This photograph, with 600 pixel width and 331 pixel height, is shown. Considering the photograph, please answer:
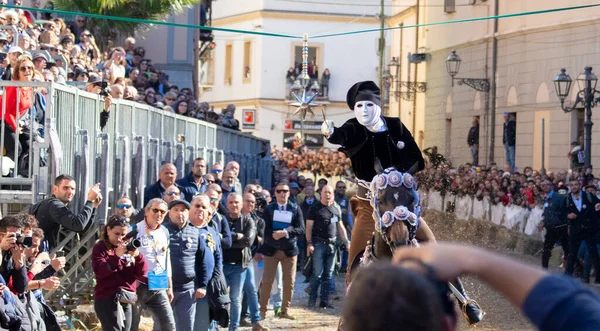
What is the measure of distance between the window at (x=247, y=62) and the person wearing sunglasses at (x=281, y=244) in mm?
47714

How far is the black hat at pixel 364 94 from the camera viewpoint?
10.1 meters

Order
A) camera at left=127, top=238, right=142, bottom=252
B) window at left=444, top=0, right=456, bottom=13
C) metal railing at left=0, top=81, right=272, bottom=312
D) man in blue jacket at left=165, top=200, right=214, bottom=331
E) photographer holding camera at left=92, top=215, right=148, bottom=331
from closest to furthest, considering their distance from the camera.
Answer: camera at left=127, top=238, right=142, bottom=252 < photographer holding camera at left=92, top=215, right=148, bottom=331 < man in blue jacket at left=165, top=200, right=214, bottom=331 < metal railing at left=0, top=81, right=272, bottom=312 < window at left=444, top=0, right=456, bottom=13

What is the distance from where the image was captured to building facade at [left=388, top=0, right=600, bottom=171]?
1205 inches

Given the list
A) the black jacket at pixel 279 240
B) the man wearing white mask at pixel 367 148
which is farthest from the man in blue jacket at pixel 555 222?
the man wearing white mask at pixel 367 148

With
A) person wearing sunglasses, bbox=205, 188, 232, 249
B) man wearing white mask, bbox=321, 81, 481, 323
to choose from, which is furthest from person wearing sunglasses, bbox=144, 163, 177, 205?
man wearing white mask, bbox=321, 81, 481, 323

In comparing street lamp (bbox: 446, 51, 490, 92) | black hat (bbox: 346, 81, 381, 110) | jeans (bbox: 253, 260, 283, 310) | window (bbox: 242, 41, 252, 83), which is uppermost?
window (bbox: 242, 41, 252, 83)

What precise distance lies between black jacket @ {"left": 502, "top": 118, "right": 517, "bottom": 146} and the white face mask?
24.6 metres

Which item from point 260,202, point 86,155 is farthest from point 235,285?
point 260,202

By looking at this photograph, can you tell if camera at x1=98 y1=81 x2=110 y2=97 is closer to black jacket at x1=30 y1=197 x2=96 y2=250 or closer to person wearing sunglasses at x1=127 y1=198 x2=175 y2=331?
black jacket at x1=30 y1=197 x2=96 y2=250

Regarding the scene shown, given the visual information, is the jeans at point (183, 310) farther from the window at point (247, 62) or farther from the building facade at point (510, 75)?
the window at point (247, 62)

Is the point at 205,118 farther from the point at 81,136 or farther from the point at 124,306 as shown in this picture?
the point at 124,306

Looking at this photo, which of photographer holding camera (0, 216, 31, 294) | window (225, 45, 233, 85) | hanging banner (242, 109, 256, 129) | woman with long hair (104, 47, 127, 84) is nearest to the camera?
photographer holding camera (0, 216, 31, 294)

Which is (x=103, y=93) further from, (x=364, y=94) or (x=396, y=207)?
(x=396, y=207)

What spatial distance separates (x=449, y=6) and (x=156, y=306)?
99.8 feet
